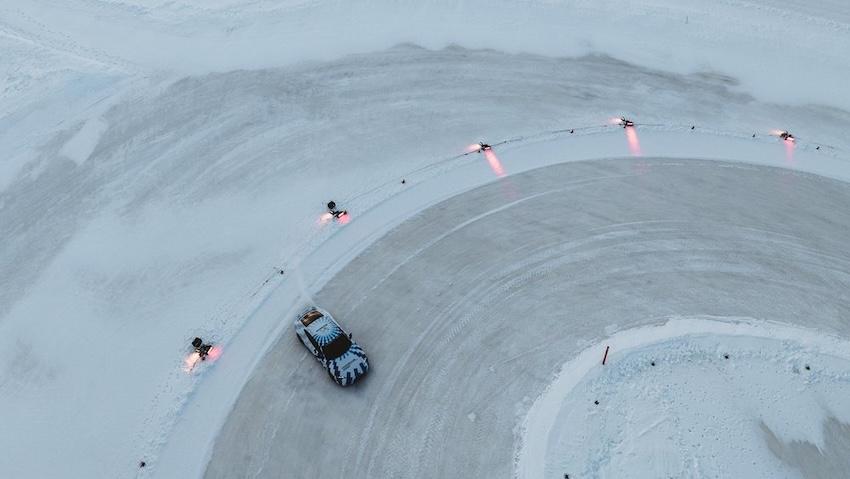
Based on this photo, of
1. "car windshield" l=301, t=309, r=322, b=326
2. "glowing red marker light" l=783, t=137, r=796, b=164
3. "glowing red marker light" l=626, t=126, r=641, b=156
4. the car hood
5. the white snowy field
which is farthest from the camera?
"glowing red marker light" l=626, t=126, r=641, b=156

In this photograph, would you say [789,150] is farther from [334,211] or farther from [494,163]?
[334,211]

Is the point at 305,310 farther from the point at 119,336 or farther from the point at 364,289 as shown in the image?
the point at 119,336

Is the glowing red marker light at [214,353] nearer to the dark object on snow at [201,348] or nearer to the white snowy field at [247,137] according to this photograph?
the dark object on snow at [201,348]

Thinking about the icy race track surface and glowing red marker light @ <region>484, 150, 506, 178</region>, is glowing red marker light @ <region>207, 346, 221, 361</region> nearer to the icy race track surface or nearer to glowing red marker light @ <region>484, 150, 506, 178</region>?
the icy race track surface

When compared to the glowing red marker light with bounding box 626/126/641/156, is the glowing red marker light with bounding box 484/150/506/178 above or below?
below

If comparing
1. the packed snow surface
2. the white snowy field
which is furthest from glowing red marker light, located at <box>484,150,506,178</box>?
the packed snow surface

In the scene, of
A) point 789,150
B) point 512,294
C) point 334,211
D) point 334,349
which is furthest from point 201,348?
point 789,150

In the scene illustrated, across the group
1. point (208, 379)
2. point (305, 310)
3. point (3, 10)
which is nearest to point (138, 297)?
point (208, 379)
